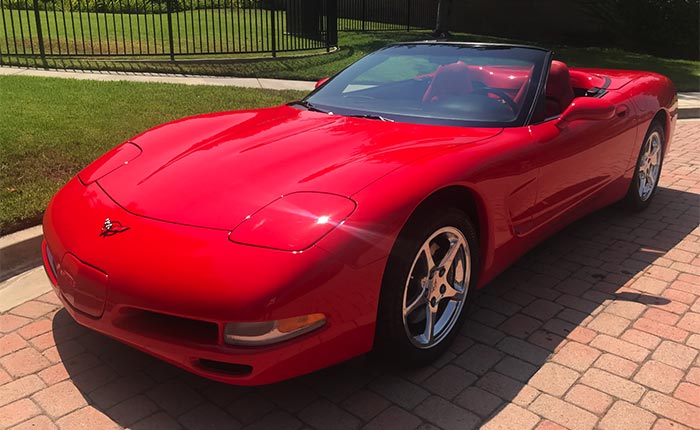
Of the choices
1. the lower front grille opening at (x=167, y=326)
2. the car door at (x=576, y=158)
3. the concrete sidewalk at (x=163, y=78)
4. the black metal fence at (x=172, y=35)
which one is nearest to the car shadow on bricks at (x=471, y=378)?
the lower front grille opening at (x=167, y=326)

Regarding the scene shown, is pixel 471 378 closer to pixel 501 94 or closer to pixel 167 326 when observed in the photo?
pixel 167 326

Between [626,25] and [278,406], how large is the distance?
71.4 ft

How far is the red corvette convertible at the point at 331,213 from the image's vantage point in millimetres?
2217

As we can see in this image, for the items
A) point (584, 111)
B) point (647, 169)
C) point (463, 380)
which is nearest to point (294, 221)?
point (463, 380)

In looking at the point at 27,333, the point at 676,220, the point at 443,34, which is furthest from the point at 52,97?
the point at 443,34

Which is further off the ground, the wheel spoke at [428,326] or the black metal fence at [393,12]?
the black metal fence at [393,12]

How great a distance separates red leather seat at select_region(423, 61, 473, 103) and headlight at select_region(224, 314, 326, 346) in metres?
1.89

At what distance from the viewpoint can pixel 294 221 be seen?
234 cm

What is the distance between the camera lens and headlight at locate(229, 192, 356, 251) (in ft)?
7.42

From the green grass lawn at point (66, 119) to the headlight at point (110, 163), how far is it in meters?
1.29

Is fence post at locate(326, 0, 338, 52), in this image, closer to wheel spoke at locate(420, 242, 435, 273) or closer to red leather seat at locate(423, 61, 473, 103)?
red leather seat at locate(423, 61, 473, 103)

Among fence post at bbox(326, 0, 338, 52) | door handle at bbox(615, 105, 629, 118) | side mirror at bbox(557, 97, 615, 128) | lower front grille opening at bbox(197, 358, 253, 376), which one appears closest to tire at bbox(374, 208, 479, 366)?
lower front grille opening at bbox(197, 358, 253, 376)

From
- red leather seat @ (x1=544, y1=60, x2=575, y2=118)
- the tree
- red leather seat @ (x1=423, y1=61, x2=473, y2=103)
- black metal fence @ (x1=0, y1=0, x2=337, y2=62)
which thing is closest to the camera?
red leather seat @ (x1=423, y1=61, x2=473, y2=103)

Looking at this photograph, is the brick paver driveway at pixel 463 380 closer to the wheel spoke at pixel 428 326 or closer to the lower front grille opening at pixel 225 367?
the wheel spoke at pixel 428 326
